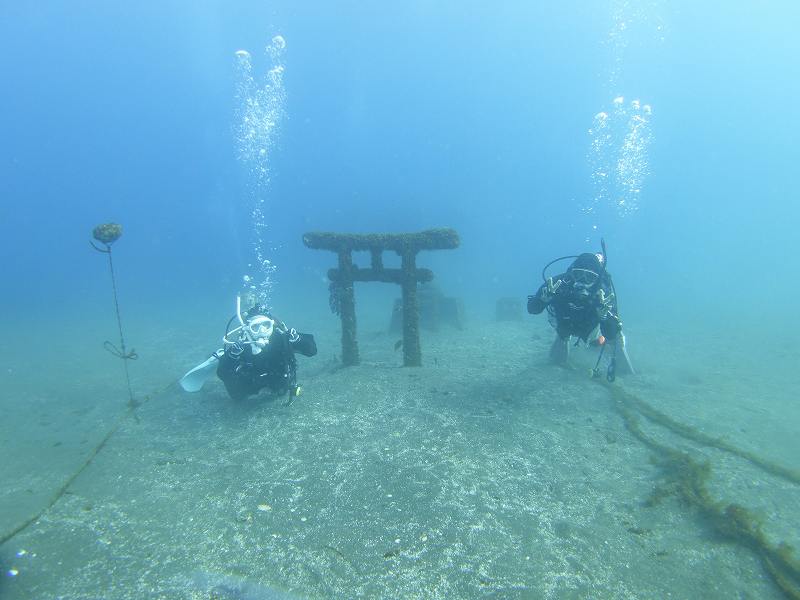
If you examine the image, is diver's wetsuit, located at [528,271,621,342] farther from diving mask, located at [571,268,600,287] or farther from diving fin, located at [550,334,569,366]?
diving fin, located at [550,334,569,366]

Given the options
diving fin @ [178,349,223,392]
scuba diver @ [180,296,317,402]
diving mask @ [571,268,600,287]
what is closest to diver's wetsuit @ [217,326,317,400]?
scuba diver @ [180,296,317,402]

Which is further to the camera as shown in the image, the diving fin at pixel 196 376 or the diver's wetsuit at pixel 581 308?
the diving fin at pixel 196 376

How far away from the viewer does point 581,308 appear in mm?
6453

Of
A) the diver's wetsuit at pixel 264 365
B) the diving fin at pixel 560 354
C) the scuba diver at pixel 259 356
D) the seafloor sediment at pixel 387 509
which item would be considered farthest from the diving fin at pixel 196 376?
the diving fin at pixel 560 354

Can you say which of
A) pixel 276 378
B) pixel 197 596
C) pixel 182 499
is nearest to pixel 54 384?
pixel 276 378

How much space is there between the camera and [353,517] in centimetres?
440

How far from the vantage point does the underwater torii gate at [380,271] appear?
8.59 m

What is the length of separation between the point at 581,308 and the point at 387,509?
400 cm

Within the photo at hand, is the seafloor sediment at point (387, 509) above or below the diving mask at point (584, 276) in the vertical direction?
below

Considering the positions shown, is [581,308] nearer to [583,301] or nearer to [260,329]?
[583,301]

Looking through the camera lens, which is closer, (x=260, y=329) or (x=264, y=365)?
(x=260, y=329)

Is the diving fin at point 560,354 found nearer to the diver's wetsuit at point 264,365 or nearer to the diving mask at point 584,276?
the diving mask at point 584,276

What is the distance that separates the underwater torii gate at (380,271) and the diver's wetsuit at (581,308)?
8.04ft

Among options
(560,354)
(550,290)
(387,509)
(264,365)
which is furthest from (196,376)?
(560,354)
